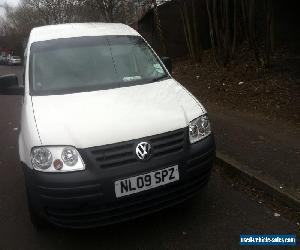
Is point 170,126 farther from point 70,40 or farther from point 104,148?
point 70,40

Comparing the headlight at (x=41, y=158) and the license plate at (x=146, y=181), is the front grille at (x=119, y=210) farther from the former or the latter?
the headlight at (x=41, y=158)

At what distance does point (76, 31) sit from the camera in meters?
5.38

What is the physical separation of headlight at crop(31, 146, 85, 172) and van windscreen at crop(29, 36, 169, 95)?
3.57ft

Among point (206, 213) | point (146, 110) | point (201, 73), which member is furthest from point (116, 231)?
point (201, 73)

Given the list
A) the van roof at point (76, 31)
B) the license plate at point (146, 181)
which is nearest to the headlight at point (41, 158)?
the license plate at point (146, 181)

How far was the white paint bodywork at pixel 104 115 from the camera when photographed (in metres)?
3.44

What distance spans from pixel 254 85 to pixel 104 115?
19.3 feet

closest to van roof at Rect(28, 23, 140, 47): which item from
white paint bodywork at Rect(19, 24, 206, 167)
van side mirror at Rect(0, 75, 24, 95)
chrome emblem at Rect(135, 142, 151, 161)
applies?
van side mirror at Rect(0, 75, 24, 95)

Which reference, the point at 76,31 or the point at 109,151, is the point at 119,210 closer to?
the point at 109,151

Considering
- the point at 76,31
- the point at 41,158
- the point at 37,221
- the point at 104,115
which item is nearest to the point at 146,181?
the point at 104,115

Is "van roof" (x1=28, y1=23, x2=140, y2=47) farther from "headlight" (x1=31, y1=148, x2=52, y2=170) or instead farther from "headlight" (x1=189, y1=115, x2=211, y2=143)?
"headlight" (x1=31, y1=148, x2=52, y2=170)

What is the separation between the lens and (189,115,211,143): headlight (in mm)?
3752

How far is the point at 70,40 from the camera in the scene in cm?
514

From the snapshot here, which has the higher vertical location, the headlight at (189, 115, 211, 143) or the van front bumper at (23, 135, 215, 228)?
the headlight at (189, 115, 211, 143)
